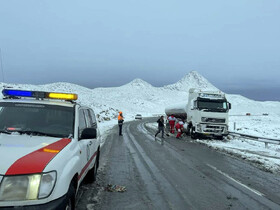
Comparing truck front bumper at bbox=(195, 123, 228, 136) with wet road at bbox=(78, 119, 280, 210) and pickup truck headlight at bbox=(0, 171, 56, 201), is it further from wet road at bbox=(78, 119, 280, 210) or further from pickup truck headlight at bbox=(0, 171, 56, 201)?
pickup truck headlight at bbox=(0, 171, 56, 201)

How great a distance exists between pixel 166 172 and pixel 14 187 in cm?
608

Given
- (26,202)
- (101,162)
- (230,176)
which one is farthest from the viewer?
(101,162)

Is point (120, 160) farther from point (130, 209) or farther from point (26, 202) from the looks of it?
point (26, 202)

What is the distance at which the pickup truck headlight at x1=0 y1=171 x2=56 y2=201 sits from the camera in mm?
2928

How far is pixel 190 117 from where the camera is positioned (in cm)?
2150

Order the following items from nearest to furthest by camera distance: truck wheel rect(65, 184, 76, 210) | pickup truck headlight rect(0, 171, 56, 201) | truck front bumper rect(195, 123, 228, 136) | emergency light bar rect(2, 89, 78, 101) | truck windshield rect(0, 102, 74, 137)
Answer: pickup truck headlight rect(0, 171, 56, 201)
truck wheel rect(65, 184, 76, 210)
truck windshield rect(0, 102, 74, 137)
emergency light bar rect(2, 89, 78, 101)
truck front bumper rect(195, 123, 228, 136)

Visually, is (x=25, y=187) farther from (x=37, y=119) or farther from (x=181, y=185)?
(x=181, y=185)

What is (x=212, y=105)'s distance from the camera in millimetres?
19859

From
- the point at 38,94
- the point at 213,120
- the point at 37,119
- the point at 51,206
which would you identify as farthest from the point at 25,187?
the point at 213,120

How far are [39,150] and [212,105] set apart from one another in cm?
1761

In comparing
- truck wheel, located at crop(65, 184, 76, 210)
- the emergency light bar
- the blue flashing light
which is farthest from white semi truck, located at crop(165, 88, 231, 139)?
truck wheel, located at crop(65, 184, 76, 210)

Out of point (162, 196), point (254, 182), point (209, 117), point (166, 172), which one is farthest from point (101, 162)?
point (209, 117)

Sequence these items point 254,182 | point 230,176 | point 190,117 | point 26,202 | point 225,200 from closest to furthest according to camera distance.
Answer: point 26,202
point 225,200
point 254,182
point 230,176
point 190,117

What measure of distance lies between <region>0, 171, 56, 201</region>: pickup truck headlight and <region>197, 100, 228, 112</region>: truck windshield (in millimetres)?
17533
